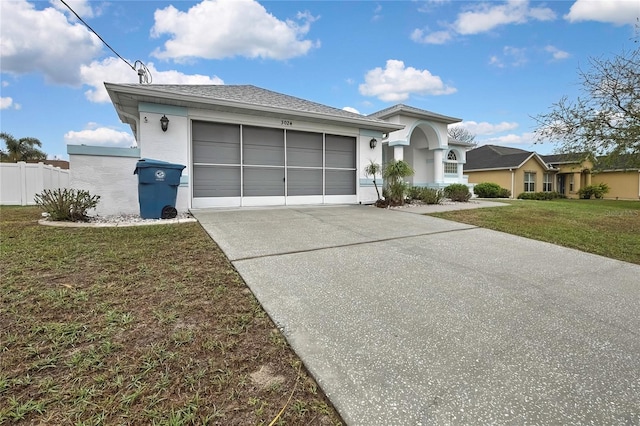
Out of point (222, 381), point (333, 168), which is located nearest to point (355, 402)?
point (222, 381)

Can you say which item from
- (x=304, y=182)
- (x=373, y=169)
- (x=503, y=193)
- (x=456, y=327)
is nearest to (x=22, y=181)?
(x=304, y=182)

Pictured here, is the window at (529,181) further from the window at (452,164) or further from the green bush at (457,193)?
the green bush at (457,193)

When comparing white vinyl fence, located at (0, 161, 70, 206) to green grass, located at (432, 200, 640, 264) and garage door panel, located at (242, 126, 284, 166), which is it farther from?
green grass, located at (432, 200, 640, 264)

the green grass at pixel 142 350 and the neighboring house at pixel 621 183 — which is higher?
the neighboring house at pixel 621 183

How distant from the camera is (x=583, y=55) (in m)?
11.1

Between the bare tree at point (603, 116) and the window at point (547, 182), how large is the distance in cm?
1480

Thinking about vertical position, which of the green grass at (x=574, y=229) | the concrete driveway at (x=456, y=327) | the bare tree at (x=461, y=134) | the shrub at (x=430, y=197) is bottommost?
the concrete driveway at (x=456, y=327)

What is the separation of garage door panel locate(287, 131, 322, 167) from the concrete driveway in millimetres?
5276

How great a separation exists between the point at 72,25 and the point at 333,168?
27.7 ft

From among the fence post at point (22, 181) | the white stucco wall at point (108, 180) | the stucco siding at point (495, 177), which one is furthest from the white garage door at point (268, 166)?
the stucco siding at point (495, 177)

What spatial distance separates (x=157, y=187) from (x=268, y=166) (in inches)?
131

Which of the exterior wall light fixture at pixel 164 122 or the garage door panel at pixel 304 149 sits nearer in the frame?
the exterior wall light fixture at pixel 164 122

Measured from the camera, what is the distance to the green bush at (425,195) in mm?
11109

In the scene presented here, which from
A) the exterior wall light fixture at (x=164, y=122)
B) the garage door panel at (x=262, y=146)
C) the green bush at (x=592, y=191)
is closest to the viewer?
the exterior wall light fixture at (x=164, y=122)
